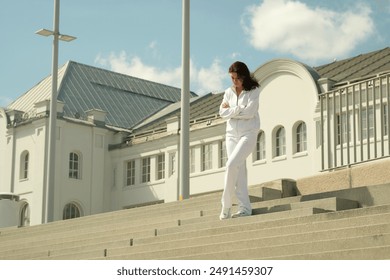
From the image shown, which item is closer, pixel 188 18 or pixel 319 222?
pixel 319 222

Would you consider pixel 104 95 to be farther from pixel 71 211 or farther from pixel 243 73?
pixel 243 73

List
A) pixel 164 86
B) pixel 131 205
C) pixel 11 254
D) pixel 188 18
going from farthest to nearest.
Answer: pixel 164 86 < pixel 131 205 < pixel 188 18 < pixel 11 254

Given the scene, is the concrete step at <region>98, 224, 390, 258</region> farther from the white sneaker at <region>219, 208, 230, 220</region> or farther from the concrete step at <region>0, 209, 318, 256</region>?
the white sneaker at <region>219, 208, 230, 220</region>

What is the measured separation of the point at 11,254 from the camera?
1828 cm

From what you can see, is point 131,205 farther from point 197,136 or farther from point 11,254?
point 11,254

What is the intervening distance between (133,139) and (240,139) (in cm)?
4230

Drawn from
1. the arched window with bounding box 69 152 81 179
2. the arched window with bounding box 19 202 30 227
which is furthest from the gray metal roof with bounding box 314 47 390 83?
the arched window with bounding box 19 202 30 227

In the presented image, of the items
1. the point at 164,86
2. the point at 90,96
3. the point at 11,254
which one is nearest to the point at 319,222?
the point at 11,254

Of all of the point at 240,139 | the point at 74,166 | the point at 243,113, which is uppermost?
the point at 74,166

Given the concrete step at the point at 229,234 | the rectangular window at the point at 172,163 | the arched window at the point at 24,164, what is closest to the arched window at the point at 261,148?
the rectangular window at the point at 172,163

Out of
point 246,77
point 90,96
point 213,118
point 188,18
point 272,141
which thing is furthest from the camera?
point 90,96

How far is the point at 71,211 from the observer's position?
54688 mm

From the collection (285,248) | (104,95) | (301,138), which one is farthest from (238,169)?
(104,95)
